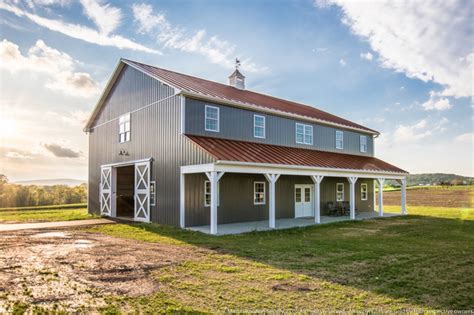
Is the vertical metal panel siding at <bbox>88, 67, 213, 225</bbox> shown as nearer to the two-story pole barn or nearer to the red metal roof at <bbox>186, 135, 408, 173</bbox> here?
the two-story pole barn

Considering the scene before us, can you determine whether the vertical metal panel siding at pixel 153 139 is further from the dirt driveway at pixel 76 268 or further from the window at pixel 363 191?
the window at pixel 363 191

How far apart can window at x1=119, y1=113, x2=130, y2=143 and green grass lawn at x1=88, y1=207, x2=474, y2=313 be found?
7.82 m

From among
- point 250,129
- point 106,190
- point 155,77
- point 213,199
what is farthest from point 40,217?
point 250,129

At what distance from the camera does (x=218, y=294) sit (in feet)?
18.2

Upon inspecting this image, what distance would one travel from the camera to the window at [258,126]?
17391mm

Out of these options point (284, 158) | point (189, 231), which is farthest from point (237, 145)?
point (189, 231)

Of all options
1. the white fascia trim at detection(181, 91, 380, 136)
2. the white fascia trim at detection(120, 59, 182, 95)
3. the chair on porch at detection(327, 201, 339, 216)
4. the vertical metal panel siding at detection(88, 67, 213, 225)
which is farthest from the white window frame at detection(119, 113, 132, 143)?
the chair on porch at detection(327, 201, 339, 216)

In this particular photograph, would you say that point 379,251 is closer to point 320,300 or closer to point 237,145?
point 320,300

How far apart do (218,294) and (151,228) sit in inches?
360

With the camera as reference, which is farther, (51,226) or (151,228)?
(51,226)

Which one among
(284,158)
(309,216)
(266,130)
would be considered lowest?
(309,216)

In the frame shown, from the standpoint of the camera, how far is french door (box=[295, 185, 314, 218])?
19056 mm

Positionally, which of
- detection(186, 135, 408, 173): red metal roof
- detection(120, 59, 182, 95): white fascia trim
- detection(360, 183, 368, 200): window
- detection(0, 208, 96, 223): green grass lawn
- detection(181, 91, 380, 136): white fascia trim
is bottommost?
detection(0, 208, 96, 223): green grass lawn

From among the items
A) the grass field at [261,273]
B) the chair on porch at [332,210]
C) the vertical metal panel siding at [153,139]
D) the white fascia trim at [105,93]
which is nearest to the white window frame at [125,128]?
the vertical metal panel siding at [153,139]
